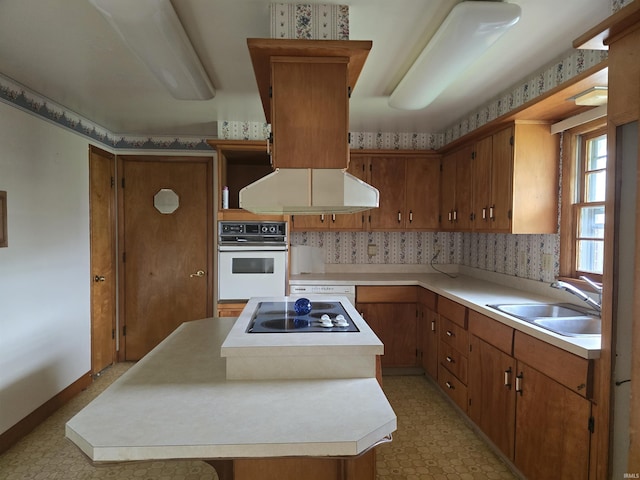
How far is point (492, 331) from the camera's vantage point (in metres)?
2.18

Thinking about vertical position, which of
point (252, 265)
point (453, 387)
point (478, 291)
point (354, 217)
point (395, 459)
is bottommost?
point (395, 459)

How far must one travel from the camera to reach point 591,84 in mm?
1803

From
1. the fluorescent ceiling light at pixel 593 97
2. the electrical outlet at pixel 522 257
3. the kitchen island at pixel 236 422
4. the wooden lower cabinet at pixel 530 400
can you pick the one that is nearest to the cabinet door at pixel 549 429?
the wooden lower cabinet at pixel 530 400

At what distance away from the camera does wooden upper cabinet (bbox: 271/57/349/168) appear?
5.47 ft

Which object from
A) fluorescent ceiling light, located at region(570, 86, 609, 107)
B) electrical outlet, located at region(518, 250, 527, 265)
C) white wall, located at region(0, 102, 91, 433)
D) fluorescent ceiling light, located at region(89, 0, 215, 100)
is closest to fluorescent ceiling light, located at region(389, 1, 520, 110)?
fluorescent ceiling light, located at region(570, 86, 609, 107)

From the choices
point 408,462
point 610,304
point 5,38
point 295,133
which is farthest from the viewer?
point 408,462

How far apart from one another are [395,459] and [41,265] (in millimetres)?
2743

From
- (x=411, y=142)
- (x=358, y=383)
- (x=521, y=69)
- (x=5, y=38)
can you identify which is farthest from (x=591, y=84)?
(x=5, y=38)

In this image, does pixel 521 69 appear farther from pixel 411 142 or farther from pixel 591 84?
pixel 411 142

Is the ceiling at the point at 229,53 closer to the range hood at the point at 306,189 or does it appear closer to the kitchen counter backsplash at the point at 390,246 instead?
the range hood at the point at 306,189

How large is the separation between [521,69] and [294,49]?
1.58 meters

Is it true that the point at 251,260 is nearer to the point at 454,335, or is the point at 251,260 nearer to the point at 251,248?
the point at 251,248

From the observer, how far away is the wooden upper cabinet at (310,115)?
5.47 feet

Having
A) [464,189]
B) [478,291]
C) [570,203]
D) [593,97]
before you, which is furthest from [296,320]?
[464,189]
